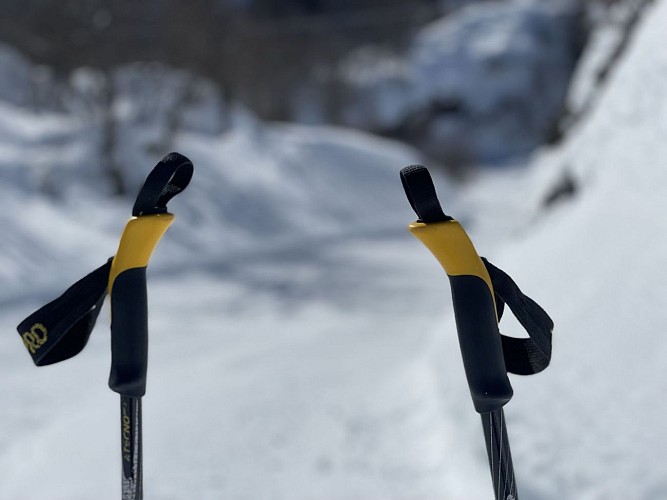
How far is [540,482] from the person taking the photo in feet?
8.20

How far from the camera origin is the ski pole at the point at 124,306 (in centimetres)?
152

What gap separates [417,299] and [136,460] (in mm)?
5338

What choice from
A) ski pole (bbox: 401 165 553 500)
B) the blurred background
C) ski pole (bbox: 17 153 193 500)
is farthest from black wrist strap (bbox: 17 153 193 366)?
the blurred background

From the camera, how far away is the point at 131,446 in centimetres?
166

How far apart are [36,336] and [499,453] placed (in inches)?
37.9

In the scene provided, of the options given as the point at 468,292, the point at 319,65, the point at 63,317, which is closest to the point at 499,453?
the point at 468,292

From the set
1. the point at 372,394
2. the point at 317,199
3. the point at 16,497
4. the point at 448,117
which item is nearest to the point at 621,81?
the point at 372,394

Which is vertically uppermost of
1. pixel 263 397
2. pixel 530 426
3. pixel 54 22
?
pixel 54 22

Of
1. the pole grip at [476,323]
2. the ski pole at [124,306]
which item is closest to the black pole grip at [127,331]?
the ski pole at [124,306]

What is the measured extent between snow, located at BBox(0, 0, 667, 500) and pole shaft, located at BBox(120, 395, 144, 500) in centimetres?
122

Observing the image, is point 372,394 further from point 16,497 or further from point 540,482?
point 16,497

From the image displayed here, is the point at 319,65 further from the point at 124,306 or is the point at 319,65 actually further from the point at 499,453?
the point at 499,453

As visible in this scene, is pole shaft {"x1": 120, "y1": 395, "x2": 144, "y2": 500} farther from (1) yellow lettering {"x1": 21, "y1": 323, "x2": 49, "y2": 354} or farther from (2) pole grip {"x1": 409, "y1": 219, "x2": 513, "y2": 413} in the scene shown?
(2) pole grip {"x1": 409, "y1": 219, "x2": 513, "y2": 413}

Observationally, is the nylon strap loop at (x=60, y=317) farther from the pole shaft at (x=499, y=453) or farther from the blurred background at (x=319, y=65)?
the blurred background at (x=319, y=65)
